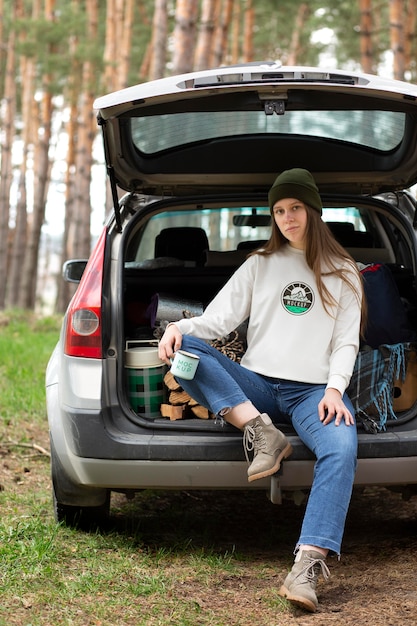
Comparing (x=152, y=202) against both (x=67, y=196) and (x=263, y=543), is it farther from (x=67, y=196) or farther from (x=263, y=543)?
(x=67, y=196)

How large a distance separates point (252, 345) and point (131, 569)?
1.06m

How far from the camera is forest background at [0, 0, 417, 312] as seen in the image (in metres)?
13.3

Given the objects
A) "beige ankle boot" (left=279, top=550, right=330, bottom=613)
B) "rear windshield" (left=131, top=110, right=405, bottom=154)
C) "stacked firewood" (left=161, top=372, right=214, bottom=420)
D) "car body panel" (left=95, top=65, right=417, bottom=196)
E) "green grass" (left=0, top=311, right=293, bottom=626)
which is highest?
"rear windshield" (left=131, top=110, right=405, bottom=154)

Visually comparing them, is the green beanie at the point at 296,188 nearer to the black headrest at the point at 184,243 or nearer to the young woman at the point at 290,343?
the young woman at the point at 290,343

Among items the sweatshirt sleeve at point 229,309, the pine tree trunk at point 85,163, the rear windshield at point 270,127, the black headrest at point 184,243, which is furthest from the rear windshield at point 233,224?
the pine tree trunk at point 85,163

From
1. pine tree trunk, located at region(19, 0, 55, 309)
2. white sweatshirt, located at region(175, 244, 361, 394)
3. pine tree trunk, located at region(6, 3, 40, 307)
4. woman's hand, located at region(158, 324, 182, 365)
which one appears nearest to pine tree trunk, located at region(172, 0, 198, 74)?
white sweatshirt, located at region(175, 244, 361, 394)

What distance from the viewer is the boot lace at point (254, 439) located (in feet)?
10.6

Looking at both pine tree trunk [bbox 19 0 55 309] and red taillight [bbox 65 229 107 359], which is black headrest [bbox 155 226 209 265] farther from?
pine tree trunk [bbox 19 0 55 309]

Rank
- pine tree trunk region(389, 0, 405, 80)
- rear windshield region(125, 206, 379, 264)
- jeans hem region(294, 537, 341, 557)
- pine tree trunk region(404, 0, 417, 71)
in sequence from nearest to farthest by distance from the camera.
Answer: jeans hem region(294, 537, 341, 557)
rear windshield region(125, 206, 379, 264)
pine tree trunk region(389, 0, 405, 80)
pine tree trunk region(404, 0, 417, 71)

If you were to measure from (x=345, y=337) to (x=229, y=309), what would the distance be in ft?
1.71

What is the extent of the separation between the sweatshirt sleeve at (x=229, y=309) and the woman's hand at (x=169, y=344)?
0.12m

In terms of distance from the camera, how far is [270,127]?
4.31 m

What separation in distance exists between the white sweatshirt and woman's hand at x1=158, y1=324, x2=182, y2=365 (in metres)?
0.09

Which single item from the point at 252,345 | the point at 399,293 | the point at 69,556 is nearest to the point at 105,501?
the point at 69,556
